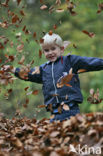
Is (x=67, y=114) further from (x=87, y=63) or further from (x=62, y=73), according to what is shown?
(x=87, y=63)

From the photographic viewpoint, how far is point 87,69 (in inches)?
124

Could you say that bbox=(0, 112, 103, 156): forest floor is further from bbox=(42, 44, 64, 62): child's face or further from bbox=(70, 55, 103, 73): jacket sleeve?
bbox=(42, 44, 64, 62): child's face

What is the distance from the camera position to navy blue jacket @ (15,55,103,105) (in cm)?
312

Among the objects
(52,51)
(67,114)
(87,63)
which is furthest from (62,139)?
(52,51)

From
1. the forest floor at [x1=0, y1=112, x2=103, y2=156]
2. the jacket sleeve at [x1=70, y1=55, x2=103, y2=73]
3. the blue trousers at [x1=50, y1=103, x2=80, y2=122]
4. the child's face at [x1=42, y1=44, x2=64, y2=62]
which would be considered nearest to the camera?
the forest floor at [x1=0, y1=112, x2=103, y2=156]

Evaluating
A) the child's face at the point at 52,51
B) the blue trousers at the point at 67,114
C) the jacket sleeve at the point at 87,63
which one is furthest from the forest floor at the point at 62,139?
the child's face at the point at 52,51

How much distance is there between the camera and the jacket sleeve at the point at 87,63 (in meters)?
3.03

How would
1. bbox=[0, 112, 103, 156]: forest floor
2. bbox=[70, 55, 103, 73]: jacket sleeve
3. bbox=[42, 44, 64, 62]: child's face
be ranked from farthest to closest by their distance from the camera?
1. bbox=[42, 44, 64, 62]: child's face
2. bbox=[70, 55, 103, 73]: jacket sleeve
3. bbox=[0, 112, 103, 156]: forest floor

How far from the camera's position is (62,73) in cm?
326

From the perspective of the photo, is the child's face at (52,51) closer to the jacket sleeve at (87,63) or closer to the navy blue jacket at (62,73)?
the navy blue jacket at (62,73)

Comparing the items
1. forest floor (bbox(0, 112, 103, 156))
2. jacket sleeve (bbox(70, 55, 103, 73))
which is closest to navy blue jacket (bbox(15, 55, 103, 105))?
jacket sleeve (bbox(70, 55, 103, 73))

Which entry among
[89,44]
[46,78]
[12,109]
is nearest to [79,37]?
[89,44]

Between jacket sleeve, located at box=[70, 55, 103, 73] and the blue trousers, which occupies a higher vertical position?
jacket sleeve, located at box=[70, 55, 103, 73]

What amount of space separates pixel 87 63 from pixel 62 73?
34cm
